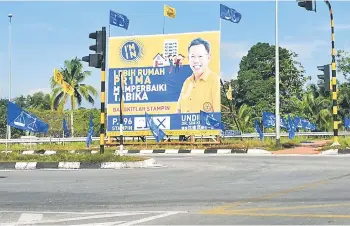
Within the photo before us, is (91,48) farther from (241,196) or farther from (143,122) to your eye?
(143,122)

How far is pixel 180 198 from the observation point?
362 inches

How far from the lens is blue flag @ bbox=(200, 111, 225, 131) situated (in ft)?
95.0

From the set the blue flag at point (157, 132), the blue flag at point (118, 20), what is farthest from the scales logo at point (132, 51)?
the blue flag at point (157, 132)

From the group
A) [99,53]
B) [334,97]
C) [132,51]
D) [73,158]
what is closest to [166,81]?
[132,51]

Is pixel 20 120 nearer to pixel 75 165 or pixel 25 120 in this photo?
pixel 25 120

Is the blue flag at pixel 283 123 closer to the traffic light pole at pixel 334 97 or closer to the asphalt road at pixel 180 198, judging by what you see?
the traffic light pole at pixel 334 97

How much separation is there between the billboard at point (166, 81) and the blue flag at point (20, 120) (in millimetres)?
6866

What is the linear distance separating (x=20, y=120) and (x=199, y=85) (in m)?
11.0

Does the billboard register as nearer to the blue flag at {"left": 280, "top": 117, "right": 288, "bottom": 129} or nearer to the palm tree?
the blue flag at {"left": 280, "top": 117, "right": 288, "bottom": 129}

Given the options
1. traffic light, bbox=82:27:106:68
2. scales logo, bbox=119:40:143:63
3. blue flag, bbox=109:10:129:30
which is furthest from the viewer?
blue flag, bbox=109:10:129:30

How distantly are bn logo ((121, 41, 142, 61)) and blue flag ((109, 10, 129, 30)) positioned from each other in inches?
69.4

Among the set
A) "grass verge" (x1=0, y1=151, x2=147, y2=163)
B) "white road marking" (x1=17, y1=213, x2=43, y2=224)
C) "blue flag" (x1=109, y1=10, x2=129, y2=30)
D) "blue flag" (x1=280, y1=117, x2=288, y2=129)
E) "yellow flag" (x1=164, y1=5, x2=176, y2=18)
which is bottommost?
"white road marking" (x1=17, y1=213, x2=43, y2=224)

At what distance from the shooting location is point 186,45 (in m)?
30.3

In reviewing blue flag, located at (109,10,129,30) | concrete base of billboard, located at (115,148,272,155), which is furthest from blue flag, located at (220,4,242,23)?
concrete base of billboard, located at (115,148,272,155)
